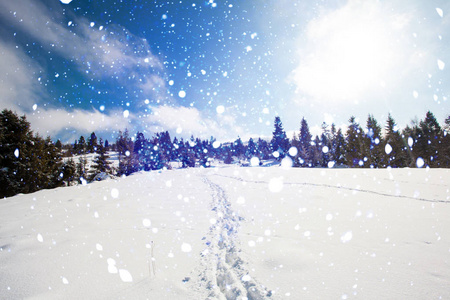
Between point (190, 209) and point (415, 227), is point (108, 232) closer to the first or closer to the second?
point (190, 209)

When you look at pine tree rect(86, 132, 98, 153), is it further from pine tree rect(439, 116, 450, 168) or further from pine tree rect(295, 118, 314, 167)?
pine tree rect(439, 116, 450, 168)

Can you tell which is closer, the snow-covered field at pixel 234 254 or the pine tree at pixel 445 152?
the snow-covered field at pixel 234 254

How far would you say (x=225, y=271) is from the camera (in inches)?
147

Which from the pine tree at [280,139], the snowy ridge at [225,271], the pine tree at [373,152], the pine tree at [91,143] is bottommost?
the snowy ridge at [225,271]

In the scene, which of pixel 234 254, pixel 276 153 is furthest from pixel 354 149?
pixel 234 254

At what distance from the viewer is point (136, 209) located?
869cm

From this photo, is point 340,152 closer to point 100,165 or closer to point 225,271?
point 225,271

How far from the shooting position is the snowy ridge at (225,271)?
3045 millimetres

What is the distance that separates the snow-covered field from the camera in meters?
3.04

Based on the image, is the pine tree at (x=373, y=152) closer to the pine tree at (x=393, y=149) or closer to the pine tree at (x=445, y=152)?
the pine tree at (x=393, y=149)

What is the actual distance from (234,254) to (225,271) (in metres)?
0.72

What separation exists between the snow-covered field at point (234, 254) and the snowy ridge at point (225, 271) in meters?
0.02

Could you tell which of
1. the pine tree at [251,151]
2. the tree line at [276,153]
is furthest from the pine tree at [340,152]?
the pine tree at [251,151]

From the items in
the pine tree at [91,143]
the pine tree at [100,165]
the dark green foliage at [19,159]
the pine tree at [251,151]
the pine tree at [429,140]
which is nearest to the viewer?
the dark green foliage at [19,159]
